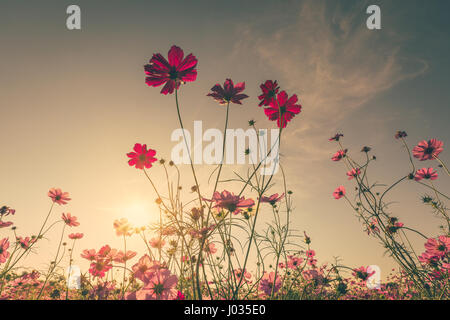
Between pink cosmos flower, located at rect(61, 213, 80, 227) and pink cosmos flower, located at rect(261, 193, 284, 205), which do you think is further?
pink cosmos flower, located at rect(61, 213, 80, 227)

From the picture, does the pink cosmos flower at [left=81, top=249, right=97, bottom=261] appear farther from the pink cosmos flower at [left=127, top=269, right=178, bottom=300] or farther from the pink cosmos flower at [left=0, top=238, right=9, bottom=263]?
the pink cosmos flower at [left=127, top=269, right=178, bottom=300]

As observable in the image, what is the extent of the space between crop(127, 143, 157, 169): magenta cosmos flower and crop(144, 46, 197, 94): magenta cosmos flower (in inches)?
19.6

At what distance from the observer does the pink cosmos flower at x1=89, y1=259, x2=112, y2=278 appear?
5.25ft

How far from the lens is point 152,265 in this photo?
98cm

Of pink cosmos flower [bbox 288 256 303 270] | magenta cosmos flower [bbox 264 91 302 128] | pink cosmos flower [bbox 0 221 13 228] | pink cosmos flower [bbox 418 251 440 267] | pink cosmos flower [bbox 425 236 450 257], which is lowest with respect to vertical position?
pink cosmos flower [bbox 288 256 303 270]

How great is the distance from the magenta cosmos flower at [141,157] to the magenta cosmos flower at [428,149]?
8.04ft

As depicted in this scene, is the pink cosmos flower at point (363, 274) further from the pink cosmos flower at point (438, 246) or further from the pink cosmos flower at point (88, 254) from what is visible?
the pink cosmos flower at point (88, 254)

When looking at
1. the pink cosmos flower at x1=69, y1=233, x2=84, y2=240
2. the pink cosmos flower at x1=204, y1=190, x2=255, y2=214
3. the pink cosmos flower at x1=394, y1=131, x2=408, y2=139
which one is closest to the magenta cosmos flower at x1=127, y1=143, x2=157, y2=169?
the pink cosmos flower at x1=204, y1=190, x2=255, y2=214
